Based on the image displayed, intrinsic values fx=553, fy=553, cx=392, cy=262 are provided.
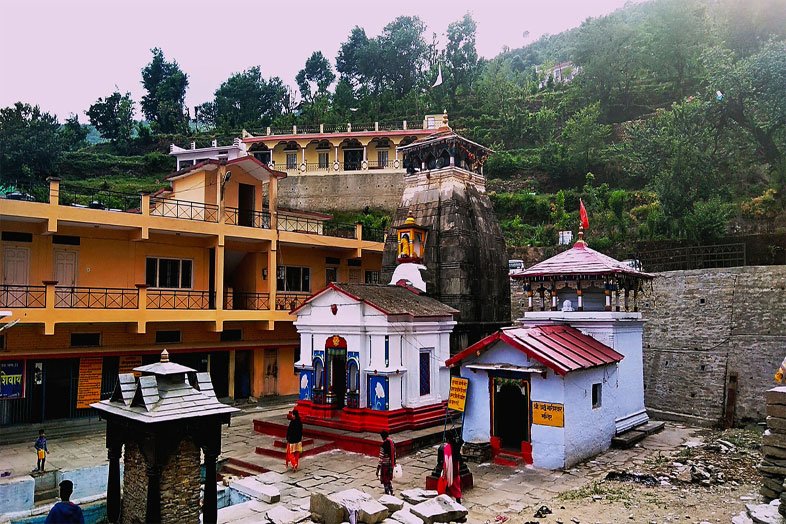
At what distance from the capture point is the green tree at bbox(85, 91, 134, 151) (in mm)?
58125

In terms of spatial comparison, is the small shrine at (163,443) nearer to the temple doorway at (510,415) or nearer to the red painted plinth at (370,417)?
the red painted plinth at (370,417)

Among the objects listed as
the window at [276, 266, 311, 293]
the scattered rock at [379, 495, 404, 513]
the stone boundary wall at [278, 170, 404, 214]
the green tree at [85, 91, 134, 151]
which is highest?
the green tree at [85, 91, 134, 151]

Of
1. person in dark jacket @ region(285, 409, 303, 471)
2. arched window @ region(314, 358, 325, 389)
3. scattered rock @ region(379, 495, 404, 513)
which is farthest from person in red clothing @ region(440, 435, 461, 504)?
arched window @ region(314, 358, 325, 389)

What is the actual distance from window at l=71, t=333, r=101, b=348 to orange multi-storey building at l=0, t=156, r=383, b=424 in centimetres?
3

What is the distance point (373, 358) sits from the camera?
1512 cm

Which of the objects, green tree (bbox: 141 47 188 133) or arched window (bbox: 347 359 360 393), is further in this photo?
green tree (bbox: 141 47 188 133)

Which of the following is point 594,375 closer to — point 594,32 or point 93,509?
point 93,509

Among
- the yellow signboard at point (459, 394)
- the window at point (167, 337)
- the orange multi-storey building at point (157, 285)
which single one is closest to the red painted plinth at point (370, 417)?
the yellow signboard at point (459, 394)

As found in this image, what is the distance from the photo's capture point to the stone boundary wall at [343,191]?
42.1m

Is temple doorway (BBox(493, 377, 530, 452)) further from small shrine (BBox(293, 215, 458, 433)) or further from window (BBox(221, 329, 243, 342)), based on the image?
window (BBox(221, 329, 243, 342))

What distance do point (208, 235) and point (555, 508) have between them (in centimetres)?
1456

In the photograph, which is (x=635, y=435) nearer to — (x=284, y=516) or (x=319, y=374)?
(x=319, y=374)

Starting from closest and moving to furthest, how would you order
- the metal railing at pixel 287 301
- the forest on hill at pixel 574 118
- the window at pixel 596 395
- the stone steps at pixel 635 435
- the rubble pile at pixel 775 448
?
the rubble pile at pixel 775 448, the window at pixel 596 395, the stone steps at pixel 635 435, the metal railing at pixel 287 301, the forest on hill at pixel 574 118

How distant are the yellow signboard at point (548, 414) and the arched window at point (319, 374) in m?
6.25
